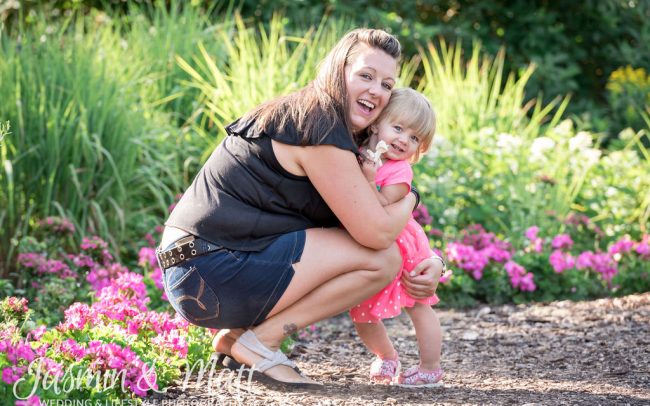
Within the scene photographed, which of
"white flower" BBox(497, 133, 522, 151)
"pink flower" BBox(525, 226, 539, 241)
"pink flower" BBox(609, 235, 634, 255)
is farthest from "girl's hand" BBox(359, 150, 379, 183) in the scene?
"white flower" BBox(497, 133, 522, 151)

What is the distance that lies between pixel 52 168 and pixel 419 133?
226cm

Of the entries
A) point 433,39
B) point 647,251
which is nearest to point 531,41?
point 433,39

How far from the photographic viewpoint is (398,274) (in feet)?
10.3

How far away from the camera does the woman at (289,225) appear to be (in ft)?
Result: 9.59

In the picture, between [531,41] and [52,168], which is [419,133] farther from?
[531,41]

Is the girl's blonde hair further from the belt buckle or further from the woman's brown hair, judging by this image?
the belt buckle

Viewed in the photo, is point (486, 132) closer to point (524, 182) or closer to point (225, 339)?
point (524, 182)

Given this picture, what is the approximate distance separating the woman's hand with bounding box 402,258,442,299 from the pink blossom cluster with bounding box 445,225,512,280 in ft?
5.17

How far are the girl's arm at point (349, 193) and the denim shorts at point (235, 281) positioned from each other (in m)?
0.20

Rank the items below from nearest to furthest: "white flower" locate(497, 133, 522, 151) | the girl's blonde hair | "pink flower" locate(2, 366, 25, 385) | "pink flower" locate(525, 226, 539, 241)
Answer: "pink flower" locate(2, 366, 25, 385), the girl's blonde hair, "pink flower" locate(525, 226, 539, 241), "white flower" locate(497, 133, 522, 151)

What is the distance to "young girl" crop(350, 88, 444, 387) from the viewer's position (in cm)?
310

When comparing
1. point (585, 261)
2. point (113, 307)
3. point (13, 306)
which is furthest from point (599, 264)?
point (13, 306)

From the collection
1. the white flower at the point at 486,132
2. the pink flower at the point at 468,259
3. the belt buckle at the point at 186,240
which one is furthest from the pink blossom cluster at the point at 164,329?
the white flower at the point at 486,132

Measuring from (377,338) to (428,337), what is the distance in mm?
201
